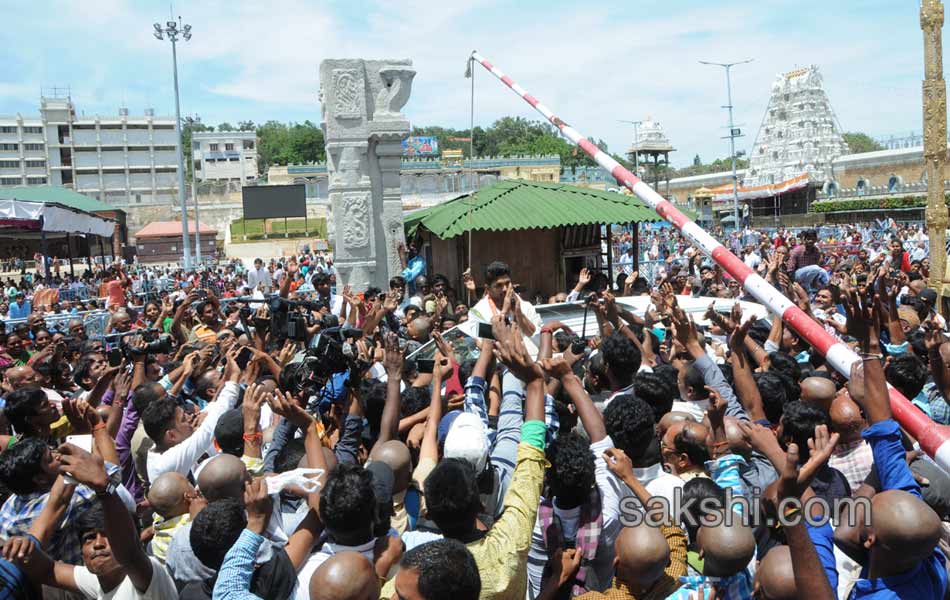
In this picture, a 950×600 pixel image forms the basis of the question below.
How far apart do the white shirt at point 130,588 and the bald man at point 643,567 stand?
1.58 meters

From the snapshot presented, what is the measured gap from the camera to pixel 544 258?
12617 millimetres

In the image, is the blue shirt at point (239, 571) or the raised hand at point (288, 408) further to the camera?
the raised hand at point (288, 408)

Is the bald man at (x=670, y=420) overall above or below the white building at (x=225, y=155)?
below

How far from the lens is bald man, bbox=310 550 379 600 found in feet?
7.42

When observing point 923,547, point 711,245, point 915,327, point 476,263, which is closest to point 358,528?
point 923,547

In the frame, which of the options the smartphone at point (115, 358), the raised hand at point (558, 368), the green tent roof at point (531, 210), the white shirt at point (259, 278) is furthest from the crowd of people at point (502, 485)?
the white shirt at point (259, 278)

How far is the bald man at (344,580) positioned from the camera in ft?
7.42

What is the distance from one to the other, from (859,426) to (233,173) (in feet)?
284

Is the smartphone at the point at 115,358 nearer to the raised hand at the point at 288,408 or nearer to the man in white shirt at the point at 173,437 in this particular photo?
the man in white shirt at the point at 173,437

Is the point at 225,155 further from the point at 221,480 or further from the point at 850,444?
the point at 850,444

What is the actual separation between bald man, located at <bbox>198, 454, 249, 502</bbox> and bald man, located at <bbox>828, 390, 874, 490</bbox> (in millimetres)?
2807

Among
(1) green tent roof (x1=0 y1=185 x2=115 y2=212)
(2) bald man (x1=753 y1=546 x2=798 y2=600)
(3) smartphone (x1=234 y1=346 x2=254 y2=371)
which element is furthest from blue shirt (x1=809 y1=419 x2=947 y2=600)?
(1) green tent roof (x1=0 y1=185 x2=115 y2=212)

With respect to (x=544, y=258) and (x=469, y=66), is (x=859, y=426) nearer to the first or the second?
(x=469, y=66)

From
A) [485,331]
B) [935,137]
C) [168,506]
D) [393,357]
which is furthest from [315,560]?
[935,137]
